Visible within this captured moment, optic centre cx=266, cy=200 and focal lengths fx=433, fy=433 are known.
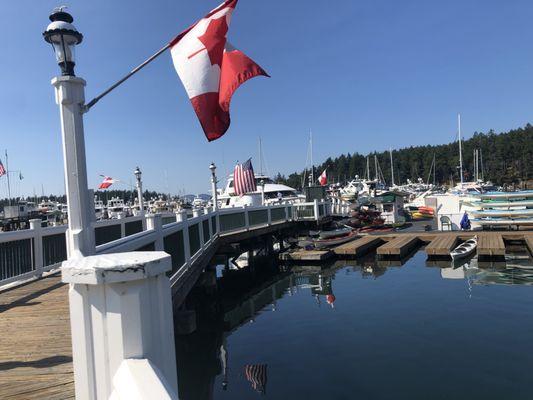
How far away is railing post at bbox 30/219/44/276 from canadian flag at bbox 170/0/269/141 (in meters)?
6.76

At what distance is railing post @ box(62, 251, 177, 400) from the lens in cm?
187

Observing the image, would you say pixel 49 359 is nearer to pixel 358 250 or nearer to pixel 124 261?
pixel 124 261

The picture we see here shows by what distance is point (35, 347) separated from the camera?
5219mm

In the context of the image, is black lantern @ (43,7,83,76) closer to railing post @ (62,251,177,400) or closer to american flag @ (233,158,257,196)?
railing post @ (62,251,177,400)

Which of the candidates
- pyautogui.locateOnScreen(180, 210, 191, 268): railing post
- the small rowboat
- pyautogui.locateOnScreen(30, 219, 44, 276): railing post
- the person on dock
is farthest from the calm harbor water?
the person on dock

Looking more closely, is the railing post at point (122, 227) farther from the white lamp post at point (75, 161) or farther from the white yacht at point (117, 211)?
the white lamp post at point (75, 161)

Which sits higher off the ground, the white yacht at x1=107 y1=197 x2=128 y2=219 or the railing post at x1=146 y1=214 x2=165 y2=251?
the railing post at x1=146 y1=214 x2=165 y2=251

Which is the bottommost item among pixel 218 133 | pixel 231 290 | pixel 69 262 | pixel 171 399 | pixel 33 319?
pixel 231 290

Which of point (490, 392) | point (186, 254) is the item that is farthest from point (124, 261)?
point (186, 254)

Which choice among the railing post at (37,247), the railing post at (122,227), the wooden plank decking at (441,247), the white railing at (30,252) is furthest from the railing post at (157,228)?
the wooden plank decking at (441,247)

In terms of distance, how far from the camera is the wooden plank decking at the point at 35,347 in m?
4.00

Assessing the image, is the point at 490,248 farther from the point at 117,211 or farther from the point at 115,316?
the point at 117,211

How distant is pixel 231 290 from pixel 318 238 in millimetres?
10846

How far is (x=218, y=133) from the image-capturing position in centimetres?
584
